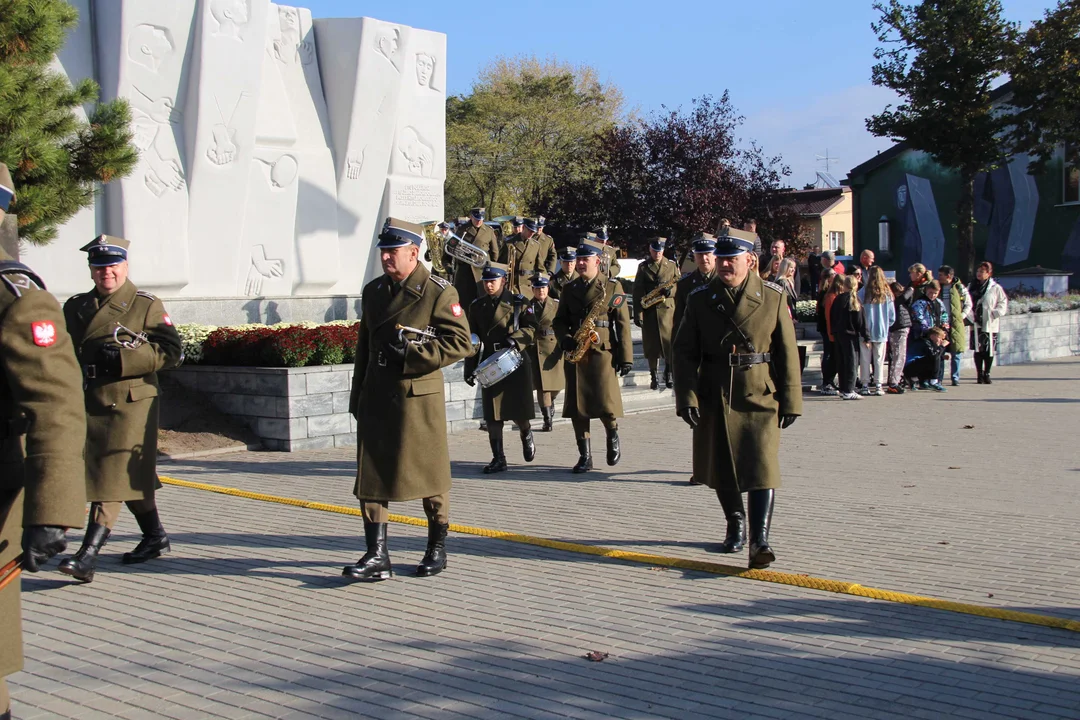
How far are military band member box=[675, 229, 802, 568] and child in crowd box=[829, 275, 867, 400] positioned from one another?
9.91 m

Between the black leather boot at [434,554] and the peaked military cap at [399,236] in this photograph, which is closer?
the peaked military cap at [399,236]

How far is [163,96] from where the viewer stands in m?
17.5

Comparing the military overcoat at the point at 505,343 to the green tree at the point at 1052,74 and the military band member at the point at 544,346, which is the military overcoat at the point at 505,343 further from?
the green tree at the point at 1052,74

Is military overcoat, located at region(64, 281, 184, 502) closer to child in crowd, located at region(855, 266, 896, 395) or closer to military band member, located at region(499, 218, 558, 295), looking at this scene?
military band member, located at region(499, 218, 558, 295)

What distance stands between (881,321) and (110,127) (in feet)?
35.4

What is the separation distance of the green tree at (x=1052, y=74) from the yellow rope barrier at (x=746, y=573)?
79.9 ft

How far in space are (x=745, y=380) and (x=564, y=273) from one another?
5.55 m

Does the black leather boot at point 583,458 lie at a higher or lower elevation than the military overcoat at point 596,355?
lower

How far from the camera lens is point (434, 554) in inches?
267

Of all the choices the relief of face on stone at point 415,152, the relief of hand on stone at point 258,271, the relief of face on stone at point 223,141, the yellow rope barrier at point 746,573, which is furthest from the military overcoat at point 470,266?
the yellow rope barrier at point 746,573

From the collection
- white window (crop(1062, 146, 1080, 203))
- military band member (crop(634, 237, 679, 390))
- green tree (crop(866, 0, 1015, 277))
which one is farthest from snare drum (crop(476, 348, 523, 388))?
white window (crop(1062, 146, 1080, 203))

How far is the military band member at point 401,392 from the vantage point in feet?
21.4

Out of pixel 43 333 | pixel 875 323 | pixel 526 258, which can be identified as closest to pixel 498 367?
pixel 43 333

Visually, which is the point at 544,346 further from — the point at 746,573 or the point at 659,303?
the point at 746,573
